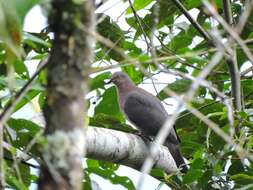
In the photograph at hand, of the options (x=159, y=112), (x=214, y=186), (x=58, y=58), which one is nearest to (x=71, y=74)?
(x=58, y=58)

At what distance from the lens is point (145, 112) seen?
6.20 metres

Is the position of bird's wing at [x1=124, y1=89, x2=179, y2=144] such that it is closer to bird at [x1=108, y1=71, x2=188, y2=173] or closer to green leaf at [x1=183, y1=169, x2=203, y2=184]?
bird at [x1=108, y1=71, x2=188, y2=173]

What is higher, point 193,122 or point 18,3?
point 18,3

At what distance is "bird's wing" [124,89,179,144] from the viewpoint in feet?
19.5

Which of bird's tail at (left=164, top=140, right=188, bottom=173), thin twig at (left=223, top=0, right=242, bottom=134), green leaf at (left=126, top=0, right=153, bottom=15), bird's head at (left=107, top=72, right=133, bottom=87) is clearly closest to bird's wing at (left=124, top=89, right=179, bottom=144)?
bird's head at (left=107, top=72, right=133, bottom=87)

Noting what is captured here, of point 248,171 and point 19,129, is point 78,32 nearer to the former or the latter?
point 19,129

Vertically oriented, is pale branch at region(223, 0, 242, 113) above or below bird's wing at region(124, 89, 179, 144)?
above

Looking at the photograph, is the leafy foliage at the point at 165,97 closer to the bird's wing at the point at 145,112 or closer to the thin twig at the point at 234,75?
the thin twig at the point at 234,75

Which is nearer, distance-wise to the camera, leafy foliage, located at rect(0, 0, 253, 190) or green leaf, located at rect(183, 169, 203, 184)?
leafy foliage, located at rect(0, 0, 253, 190)

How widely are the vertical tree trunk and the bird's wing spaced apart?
443 centimetres

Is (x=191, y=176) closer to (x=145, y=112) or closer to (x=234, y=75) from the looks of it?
(x=234, y=75)

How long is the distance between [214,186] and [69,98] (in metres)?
2.67

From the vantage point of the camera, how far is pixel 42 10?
1.38 meters

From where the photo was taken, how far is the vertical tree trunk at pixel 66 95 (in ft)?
4.26
